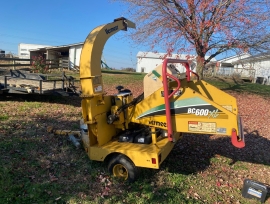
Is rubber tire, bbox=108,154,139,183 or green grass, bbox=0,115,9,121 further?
green grass, bbox=0,115,9,121

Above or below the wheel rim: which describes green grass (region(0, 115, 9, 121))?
above

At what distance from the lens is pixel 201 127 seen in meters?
3.64

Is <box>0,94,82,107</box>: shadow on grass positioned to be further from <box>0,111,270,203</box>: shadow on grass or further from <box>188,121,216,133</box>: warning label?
<box>188,121,216,133</box>: warning label

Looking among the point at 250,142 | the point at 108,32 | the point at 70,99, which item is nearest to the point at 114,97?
the point at 108,32

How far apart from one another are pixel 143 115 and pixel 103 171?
1.22 meters

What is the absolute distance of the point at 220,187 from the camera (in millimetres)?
4246

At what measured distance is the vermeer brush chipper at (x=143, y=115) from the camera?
3.58 metres

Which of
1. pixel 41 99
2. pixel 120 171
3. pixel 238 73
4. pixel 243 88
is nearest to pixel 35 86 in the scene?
pixel 41 99

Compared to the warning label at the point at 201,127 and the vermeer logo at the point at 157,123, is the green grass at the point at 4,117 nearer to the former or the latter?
the vermeer logo at the point at 157,123

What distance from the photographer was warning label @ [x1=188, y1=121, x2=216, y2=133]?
3578 millimetres

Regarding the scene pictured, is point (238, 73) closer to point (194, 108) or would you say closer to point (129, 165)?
point (194, 108)

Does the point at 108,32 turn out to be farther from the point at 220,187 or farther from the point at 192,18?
the point at 192,18

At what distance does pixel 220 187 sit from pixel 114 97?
7.98 ft

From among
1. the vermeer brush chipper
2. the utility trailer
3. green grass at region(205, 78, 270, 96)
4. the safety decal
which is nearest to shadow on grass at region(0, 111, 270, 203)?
the vermeer brush chipper
